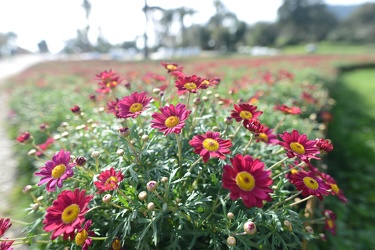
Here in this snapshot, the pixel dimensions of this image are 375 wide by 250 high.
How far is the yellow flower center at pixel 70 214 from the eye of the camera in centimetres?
108

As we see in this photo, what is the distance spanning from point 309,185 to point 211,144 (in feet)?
1.52

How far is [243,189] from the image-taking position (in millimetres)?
1065

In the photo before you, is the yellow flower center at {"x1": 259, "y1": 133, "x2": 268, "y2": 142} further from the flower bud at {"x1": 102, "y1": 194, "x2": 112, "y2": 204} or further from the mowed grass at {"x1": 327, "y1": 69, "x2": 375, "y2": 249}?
the mowed grass at {"x1": 327, "y1": 69, "x2": 375, "y2": 249}

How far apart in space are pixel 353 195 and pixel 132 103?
296 centimetres

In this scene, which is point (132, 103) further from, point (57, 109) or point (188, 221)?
point (57, 109)

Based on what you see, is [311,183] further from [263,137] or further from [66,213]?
[66,213]

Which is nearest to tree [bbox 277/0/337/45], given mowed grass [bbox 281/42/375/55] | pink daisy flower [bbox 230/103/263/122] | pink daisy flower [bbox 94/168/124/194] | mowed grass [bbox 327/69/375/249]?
mowed grass [bbox 281/42/375/55]

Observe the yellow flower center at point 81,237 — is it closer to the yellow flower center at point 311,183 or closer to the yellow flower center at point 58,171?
the yellow flower center at point 58,171

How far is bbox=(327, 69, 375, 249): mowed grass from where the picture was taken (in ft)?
→ 8.25

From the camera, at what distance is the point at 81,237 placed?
1.14 m

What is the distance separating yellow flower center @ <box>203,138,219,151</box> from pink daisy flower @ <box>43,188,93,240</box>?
526 mm

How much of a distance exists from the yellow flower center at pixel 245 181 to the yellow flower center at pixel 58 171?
0.80 m

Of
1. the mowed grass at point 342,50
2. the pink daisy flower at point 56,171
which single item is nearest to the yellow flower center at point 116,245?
the pink daisy flower at point 56,171

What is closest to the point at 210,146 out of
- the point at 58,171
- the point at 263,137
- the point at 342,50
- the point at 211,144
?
the point at 211,144
